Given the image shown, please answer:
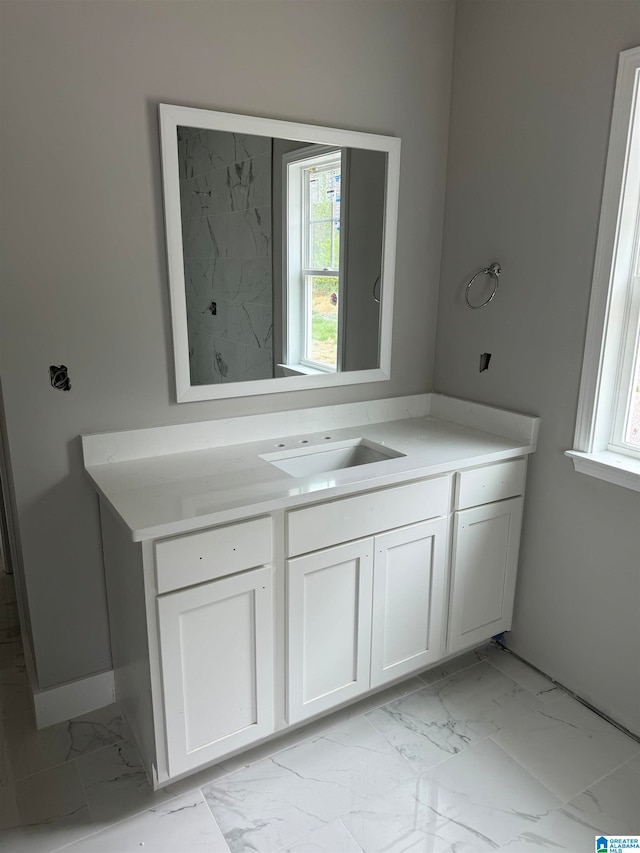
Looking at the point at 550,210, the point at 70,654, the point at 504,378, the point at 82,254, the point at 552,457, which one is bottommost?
the point at 70,654

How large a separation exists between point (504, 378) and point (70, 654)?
183 centimetres

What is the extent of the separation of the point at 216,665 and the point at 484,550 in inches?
41.6

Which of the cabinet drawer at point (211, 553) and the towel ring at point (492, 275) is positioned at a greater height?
the towel ring at point (492, 275)

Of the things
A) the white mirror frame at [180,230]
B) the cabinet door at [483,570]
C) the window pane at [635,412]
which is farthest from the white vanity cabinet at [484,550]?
the white mirror frame at [180,230]

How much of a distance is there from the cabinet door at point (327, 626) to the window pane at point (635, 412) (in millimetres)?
934

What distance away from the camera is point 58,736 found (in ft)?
6.64

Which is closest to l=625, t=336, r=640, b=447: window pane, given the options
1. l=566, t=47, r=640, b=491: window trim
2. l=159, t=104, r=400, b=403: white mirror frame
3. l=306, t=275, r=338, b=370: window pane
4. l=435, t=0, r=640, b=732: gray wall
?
l=566, t=47, r=640, b=491: window trim

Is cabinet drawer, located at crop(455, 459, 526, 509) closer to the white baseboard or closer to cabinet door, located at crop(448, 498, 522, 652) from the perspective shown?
cabinet door, located at crop(448, 498, 522, 652)

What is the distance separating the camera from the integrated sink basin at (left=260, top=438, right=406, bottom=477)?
2146 millimetres

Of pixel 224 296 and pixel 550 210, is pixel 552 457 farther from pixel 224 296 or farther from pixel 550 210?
pixel 224 296

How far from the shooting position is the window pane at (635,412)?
2016 millimetres

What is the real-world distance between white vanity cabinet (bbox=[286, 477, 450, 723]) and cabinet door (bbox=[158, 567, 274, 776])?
0.33 feet

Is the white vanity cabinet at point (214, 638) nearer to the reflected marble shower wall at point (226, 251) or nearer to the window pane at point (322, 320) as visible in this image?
the reflected marble shower wall at point (226, 251)

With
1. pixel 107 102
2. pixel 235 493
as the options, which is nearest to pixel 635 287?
pixel 235 493
